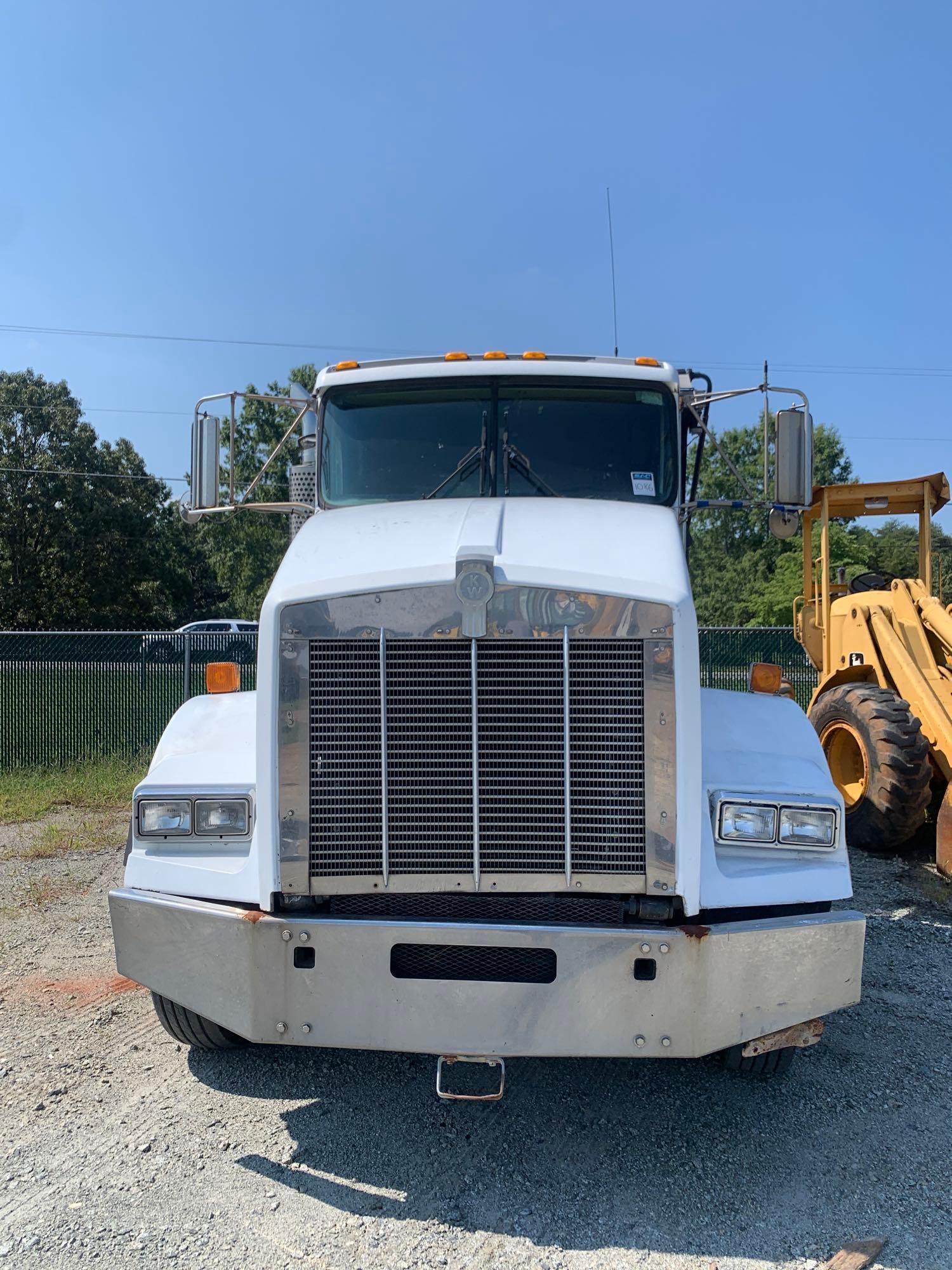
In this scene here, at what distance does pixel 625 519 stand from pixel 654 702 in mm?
1219

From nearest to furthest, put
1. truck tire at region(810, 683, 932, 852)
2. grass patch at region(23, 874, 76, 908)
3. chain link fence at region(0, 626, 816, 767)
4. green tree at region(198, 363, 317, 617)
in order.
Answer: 1. grass patch at region(23, 874, 76, 908)
2. truck tire at region(810, 683, 932, 852)
3. chain link fence at region(0, 626, 816, 767)
4. green tree at region(198, 363, 317, 617)

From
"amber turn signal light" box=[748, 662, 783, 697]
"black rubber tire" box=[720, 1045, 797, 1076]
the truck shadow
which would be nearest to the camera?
the truck shadow

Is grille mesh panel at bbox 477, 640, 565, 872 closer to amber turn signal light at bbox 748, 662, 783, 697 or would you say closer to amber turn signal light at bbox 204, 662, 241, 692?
amber turn signal light at bbox 748, 662, 783, 697

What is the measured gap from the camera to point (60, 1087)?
3721 mm

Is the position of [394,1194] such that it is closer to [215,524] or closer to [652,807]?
[652,807]

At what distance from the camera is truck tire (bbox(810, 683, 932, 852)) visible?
6750 mm

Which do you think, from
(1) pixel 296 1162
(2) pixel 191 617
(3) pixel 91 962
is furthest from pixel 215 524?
(1) pixel 296 1162

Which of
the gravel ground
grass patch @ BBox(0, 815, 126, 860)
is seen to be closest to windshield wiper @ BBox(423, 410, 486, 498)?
the gravel ground

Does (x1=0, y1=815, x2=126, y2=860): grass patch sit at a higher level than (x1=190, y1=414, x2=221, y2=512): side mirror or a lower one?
lower

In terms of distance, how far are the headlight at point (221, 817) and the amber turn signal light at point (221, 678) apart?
3.59 ft

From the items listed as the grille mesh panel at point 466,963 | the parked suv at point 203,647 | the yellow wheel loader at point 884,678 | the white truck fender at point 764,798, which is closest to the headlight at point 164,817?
the grille mesh panel at point 466,963

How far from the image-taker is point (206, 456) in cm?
519

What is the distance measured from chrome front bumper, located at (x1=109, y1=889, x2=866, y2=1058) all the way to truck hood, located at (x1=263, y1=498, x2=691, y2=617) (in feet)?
3.42

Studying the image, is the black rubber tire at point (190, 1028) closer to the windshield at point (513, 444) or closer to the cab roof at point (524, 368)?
the windshield at point (513, 444)
